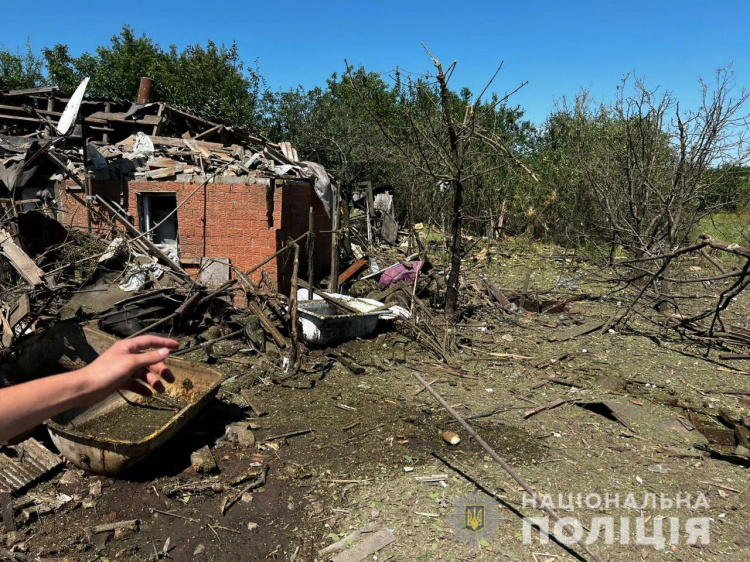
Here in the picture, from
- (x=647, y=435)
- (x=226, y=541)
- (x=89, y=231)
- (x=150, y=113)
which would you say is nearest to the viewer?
(x=226, y=541)

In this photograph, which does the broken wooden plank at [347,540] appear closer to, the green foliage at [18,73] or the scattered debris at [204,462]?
the scattered debris at [204,462]

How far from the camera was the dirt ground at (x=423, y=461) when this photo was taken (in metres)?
4.18

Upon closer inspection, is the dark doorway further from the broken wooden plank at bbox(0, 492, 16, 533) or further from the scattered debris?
the broken wooden plank at bbox(0, 492, 16, 533)

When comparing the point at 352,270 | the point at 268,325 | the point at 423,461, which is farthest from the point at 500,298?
the point at 423,461

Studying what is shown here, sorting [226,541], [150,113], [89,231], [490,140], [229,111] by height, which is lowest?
[226,541]

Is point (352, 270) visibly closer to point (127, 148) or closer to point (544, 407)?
point (127, 148)

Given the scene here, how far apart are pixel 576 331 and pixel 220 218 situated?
24.7 feet

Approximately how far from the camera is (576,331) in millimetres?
9984

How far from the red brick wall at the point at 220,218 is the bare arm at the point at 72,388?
906 cm

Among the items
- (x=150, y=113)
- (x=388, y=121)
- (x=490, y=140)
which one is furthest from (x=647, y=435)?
(x=388, y=121)

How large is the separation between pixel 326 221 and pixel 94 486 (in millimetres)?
9540

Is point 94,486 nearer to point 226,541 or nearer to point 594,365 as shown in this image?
point 226,541

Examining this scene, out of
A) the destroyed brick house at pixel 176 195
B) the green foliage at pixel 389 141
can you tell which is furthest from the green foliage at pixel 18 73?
the destroyed brick house at pixel 176 195

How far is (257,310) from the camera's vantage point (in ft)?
28.3
